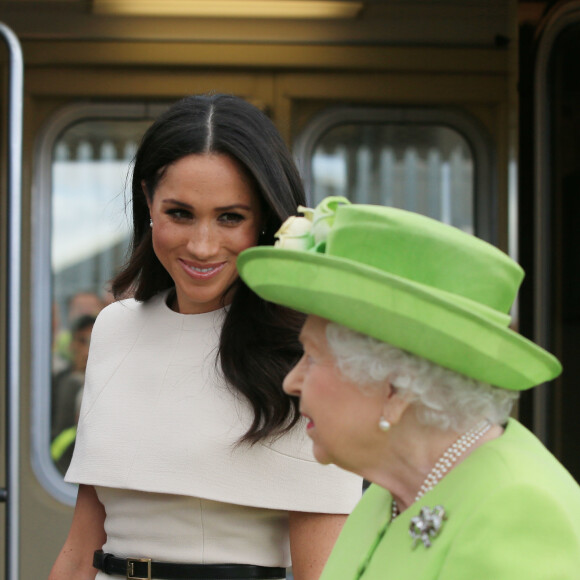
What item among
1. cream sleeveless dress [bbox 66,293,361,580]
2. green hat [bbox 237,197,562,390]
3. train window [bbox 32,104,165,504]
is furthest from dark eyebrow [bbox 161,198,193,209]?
train window [bbox 32,104,165,504]

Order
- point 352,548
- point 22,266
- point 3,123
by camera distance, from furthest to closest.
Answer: point 22,266, point 3,123, point 352,548

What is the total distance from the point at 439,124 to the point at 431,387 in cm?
258

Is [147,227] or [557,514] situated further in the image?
[147,227]

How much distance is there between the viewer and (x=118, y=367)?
193cm

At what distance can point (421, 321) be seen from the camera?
3.77 ft

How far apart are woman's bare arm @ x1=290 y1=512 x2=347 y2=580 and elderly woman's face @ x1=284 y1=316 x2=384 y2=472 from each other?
1.62ft

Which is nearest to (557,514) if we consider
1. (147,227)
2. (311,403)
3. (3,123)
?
(311,403)

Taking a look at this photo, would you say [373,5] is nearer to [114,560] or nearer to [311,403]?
[114,560]

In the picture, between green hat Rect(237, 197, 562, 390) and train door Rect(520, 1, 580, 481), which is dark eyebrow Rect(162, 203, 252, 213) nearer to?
green hat Rect(237, 197, 562, 390)

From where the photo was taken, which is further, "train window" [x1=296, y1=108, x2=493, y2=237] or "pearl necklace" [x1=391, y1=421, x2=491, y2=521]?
"train window" [x1=296, y1=108, x2=493, y2=237]

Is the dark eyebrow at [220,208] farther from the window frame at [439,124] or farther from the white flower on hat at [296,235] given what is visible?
the window frame at [439,124]

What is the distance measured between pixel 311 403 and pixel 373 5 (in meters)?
2.49

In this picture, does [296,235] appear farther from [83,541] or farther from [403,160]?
[403,160]

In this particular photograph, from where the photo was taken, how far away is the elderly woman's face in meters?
1.24
